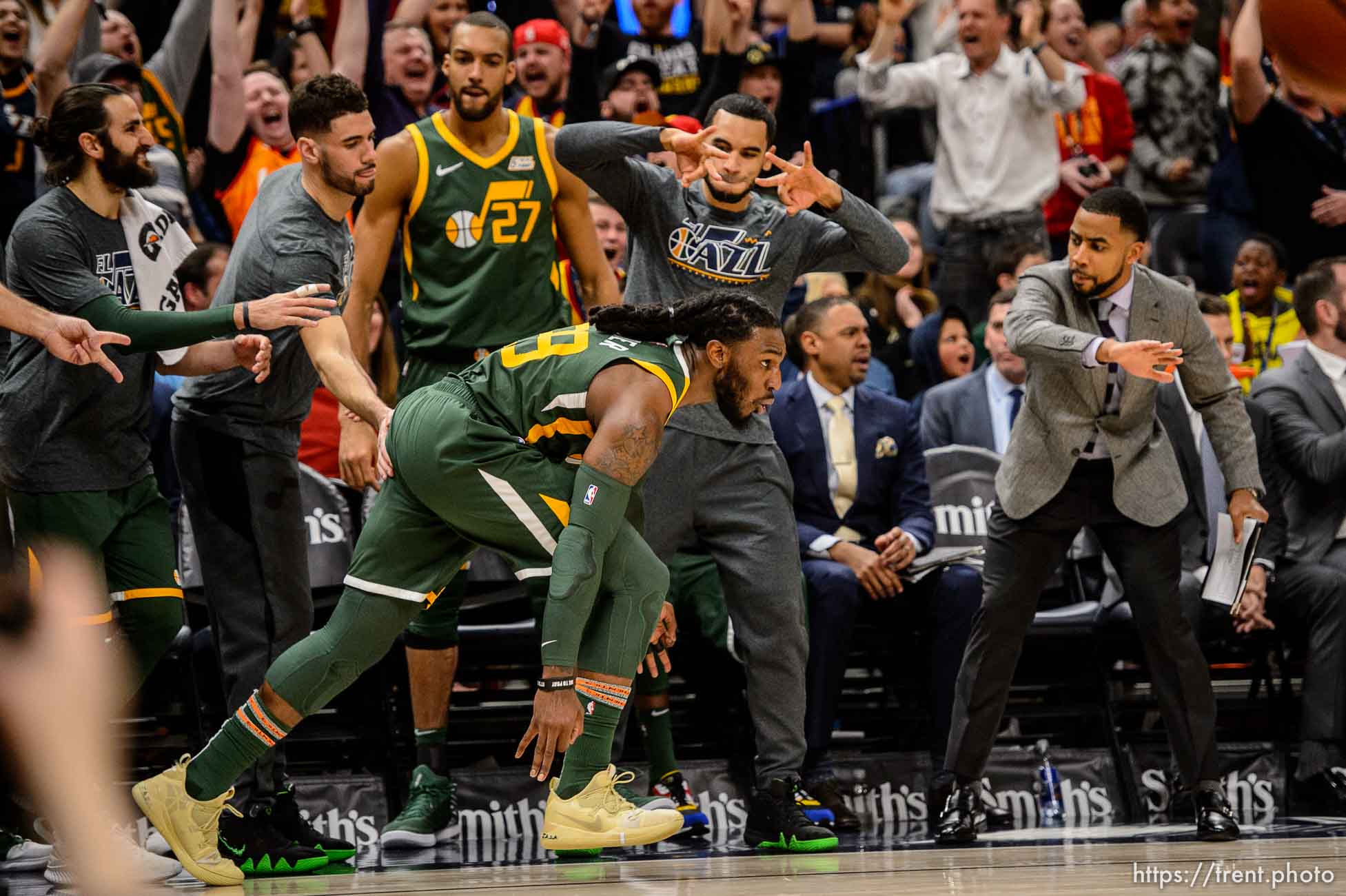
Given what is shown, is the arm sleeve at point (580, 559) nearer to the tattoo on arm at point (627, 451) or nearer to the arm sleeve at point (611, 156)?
the tattoo on arm at point (627, 451)

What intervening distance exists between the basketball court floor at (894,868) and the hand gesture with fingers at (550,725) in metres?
0.34


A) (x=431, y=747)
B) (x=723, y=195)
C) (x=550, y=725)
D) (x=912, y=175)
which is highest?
(x=912, y=175)

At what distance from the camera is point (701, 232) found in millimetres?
5973

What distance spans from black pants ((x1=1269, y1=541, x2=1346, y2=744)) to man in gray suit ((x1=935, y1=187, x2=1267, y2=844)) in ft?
3.20

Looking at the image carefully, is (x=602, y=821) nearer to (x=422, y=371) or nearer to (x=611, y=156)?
(x=422, y=371)

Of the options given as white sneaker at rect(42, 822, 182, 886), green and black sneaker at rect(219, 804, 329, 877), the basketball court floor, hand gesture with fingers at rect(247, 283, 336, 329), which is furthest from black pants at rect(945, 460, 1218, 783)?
white sneaker at rect(42, 822, 182, 886)

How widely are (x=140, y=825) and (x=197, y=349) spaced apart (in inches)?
73.8

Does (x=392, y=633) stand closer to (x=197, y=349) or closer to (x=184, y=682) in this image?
(x=197, y=349)

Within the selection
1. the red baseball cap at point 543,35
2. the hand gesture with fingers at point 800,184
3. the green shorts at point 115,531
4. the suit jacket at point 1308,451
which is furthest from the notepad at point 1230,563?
the red baseball cap at point 543,35

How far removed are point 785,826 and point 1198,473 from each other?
2703mm

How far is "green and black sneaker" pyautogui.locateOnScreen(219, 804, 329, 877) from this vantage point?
527 cm

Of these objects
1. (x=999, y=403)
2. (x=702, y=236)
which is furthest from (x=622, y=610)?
(x=999, y=403)

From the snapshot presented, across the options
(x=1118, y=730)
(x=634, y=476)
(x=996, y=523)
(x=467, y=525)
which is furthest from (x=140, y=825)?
(x=1118, y=730)

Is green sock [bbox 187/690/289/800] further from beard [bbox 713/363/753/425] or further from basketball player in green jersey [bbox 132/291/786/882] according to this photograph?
beard [bbox 713/363/753/425]
